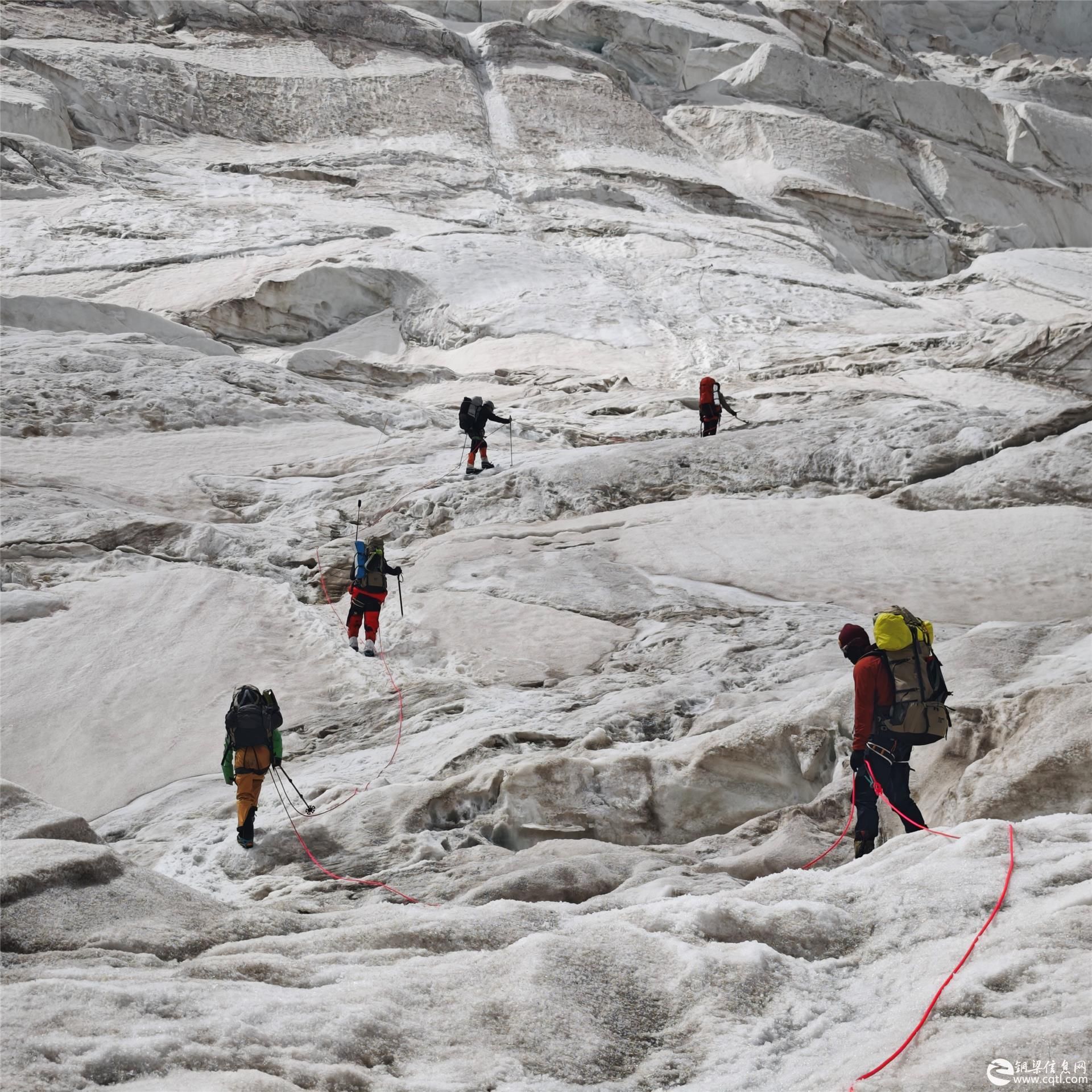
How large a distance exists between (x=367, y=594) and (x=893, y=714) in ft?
21.1

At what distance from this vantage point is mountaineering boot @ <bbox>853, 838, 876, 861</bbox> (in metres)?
6.15

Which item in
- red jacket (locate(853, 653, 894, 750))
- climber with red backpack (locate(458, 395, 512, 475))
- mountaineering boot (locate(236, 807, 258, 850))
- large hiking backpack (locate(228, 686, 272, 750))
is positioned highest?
climber with red backpack (locate(458, 395, 512, 475))

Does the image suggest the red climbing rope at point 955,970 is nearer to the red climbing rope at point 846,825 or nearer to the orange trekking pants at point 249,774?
the red climbing rope at point 846,825

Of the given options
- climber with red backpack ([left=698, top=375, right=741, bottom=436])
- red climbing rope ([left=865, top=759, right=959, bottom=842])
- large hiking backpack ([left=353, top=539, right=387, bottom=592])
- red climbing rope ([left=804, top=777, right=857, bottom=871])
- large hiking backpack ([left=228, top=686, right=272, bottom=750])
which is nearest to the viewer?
red climbing rope ([left=865, top=759, right=959, bottom=842])

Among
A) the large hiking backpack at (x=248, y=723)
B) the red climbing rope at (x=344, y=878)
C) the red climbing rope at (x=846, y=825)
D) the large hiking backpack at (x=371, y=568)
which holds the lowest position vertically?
the red climbing rope at (x=344, y=878)

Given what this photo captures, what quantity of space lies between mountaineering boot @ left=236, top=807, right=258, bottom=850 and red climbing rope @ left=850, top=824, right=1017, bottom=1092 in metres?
5.33

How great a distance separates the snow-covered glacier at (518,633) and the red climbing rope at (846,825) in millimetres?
55

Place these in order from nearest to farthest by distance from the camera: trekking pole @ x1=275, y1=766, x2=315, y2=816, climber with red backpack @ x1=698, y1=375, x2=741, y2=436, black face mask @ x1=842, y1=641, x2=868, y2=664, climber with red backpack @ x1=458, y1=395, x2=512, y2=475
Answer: black face mask @ x1=842, y1=641, x2=868, y2=664, trekking pole @ x1=275, y1=766, x2=315, y2=816, climber with red backpack @ x1=458, y1=395, x2=512, y2=475, climber with red backpack @ x1=698, y1=375, x2=741, y2=436

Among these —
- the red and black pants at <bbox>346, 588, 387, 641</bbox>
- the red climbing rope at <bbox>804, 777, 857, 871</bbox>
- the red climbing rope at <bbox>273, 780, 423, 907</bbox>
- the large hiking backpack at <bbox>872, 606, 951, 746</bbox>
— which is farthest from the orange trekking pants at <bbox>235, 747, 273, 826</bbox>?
the large hiking backpack at <bbox>872, 606, 951, 746</bbox>

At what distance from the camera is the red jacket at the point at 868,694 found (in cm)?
621

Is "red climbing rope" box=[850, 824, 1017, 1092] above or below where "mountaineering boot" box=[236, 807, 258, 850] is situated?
above

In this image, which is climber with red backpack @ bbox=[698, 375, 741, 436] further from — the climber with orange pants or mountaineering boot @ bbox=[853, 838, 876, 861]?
mountaineering boot @ bbox=[853, 838, 876, 861]

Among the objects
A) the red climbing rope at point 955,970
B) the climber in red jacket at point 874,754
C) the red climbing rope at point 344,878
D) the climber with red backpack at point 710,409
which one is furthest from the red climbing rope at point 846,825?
the climber with red backpack at point 710,409

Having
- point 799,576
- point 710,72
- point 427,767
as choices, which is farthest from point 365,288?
point 710,72
